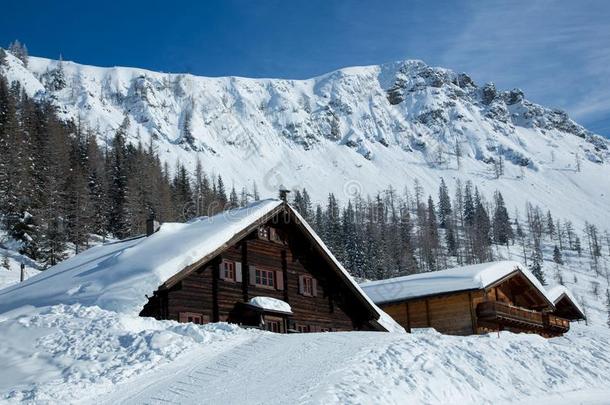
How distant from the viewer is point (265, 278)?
2672 centimetres

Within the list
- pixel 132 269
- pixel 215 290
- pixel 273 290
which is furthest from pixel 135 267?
pixel 273 290

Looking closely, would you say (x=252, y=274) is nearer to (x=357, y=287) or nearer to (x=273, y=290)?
(x=273, y=290)

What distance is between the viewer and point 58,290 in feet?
70.7

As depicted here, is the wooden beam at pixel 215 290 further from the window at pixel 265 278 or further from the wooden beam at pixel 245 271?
the window at pixel 265 278

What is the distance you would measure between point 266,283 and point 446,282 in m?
11.5

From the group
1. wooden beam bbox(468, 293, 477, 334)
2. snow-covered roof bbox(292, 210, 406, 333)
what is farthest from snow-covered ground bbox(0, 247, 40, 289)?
wooden beam bbox(468, 293, 477, 334)

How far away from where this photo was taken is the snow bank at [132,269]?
778 inches

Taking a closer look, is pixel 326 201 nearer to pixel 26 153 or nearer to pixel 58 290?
pixel 26 153

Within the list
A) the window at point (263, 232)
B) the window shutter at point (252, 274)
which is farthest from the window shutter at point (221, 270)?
the window at point (263, 232)

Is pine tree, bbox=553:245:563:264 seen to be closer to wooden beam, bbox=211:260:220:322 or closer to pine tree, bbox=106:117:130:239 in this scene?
pine tree, bbox=106:117:130:239

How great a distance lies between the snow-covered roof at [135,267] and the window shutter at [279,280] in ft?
6.94

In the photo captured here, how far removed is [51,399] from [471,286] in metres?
24.0

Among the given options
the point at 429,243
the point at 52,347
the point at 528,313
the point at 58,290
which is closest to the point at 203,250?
the point at 58,290

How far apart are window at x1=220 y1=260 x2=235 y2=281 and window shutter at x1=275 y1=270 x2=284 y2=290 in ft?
8.17
